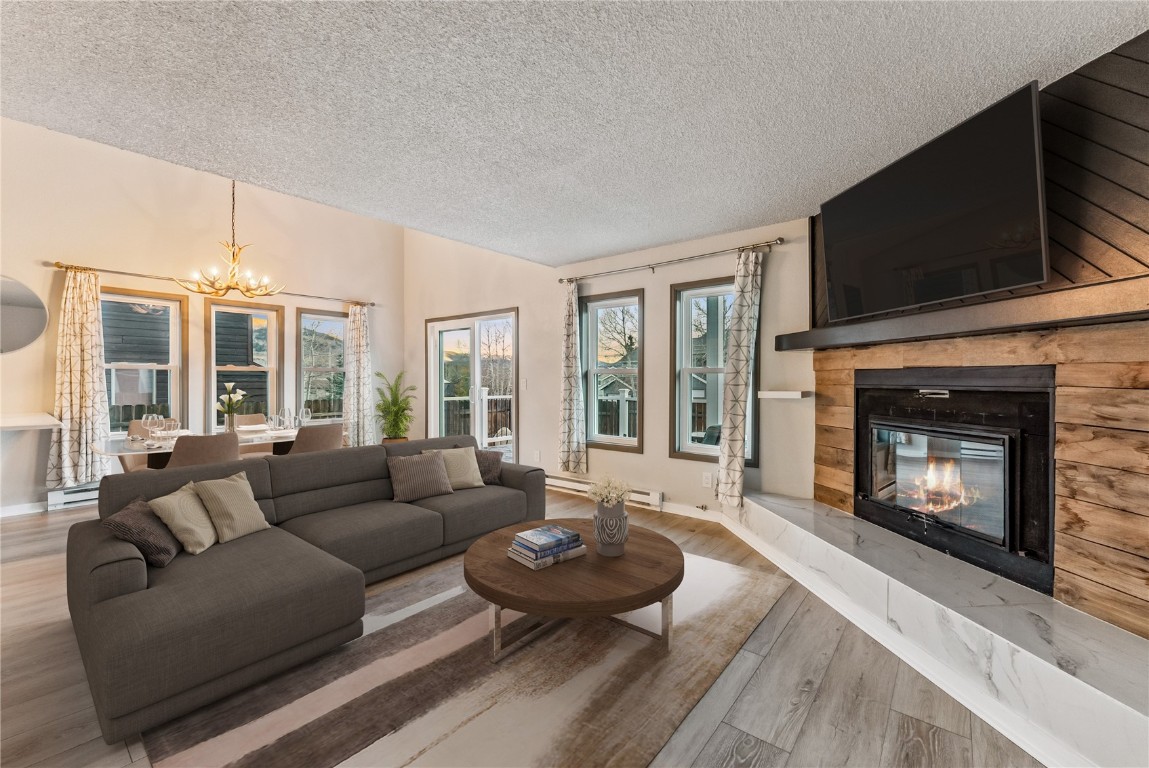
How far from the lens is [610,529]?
2447mm

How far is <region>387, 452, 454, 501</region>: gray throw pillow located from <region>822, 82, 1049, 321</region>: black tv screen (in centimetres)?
305

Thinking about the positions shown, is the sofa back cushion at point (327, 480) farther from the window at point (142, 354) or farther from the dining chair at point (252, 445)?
the window at point (142, 354)

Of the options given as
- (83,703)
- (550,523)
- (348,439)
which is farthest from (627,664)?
(348,439)

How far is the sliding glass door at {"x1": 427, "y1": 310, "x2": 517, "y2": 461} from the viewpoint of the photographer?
6.25 metres

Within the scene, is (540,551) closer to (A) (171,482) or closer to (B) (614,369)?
(A) (171,482)

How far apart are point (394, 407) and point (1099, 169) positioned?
22.4 ft

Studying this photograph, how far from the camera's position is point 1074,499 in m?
2.08

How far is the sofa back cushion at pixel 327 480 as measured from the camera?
122 inches

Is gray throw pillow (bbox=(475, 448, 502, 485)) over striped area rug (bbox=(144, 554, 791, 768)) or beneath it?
over

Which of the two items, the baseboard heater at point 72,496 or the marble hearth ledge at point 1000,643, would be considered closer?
the marble hearth ledge at point 1000,643

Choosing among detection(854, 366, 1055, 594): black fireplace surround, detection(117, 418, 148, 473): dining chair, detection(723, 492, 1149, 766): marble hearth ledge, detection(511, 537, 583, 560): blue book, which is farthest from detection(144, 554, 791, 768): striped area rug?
detection(117, 418, 148, 473): dining chair

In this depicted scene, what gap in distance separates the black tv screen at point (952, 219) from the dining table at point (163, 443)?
15.6ft

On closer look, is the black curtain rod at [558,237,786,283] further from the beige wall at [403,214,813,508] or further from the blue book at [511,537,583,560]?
the blue book at [511,537,583,560]

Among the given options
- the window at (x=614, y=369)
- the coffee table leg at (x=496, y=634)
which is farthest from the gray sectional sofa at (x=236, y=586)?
the window at (x=614, y=369)
